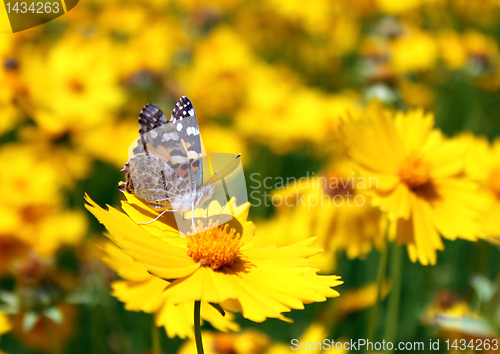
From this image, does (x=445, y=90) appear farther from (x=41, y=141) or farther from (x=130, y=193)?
(x=130, y=193)

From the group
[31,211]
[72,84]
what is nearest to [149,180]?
[31,211]

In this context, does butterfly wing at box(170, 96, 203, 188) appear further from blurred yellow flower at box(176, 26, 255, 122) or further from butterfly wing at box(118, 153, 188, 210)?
blurred yellow flower at box(176, 26, 255, 122)

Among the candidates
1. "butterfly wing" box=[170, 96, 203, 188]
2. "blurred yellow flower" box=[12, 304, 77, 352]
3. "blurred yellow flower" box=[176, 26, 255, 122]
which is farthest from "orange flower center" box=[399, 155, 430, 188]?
"blurred yellow flower" box=[176, 26, 255, 122]

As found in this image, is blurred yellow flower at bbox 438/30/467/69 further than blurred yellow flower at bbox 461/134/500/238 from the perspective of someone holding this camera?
Yes

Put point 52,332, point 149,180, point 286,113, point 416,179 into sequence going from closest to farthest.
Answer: point 149,180 < point 416,179 < point 52,332 < point 286,113

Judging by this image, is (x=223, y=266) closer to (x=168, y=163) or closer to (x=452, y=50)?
(x=168, y=163)

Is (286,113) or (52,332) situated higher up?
(286,113)

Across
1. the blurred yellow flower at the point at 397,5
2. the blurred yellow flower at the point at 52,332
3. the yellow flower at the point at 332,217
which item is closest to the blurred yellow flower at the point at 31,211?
the blurred yellow flower at the point at 52,332

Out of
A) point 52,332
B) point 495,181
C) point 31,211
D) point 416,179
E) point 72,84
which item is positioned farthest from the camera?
point 72,84
